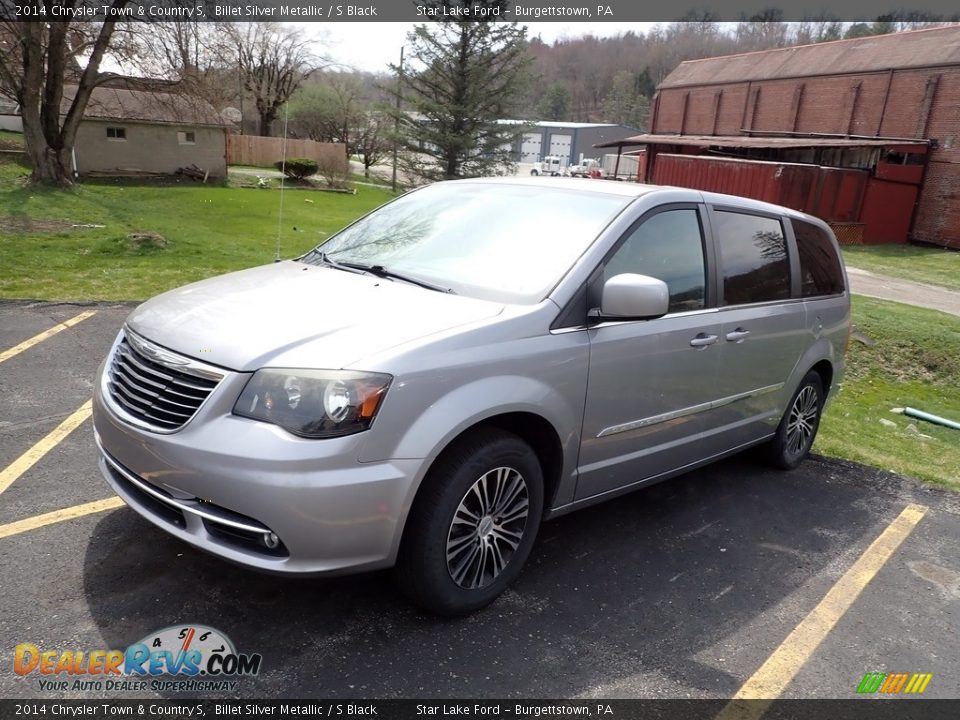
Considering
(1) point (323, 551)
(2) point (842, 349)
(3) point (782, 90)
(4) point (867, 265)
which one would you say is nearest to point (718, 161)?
(4) point (867, 265)

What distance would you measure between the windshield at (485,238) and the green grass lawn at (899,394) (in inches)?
137

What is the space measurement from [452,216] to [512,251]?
0.62 meters

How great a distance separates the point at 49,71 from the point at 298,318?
87.3 feet

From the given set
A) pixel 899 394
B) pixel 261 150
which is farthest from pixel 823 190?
pixel 261 150

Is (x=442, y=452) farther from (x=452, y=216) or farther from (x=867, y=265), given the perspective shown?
(x=867, y=265)

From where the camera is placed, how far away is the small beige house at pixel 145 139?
3259cm

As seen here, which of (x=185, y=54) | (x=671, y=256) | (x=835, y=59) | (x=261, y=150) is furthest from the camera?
(x=261, y=150)

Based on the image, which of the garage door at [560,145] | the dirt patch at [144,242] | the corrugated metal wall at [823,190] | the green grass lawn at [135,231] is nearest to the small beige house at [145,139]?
the green grass lawn at [135,231]

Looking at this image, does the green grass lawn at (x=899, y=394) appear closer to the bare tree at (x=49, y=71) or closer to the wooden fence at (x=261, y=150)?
the bare tree at (x=49, y=71)

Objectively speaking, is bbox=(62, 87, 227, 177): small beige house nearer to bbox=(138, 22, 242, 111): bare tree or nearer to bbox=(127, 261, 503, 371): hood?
bbox=(138, 22, 242, 111): bare tree

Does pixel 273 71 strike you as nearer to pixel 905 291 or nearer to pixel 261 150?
pixel 261 150

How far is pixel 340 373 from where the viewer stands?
2648 mm

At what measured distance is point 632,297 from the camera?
3260mm

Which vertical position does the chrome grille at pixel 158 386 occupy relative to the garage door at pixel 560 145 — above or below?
below
